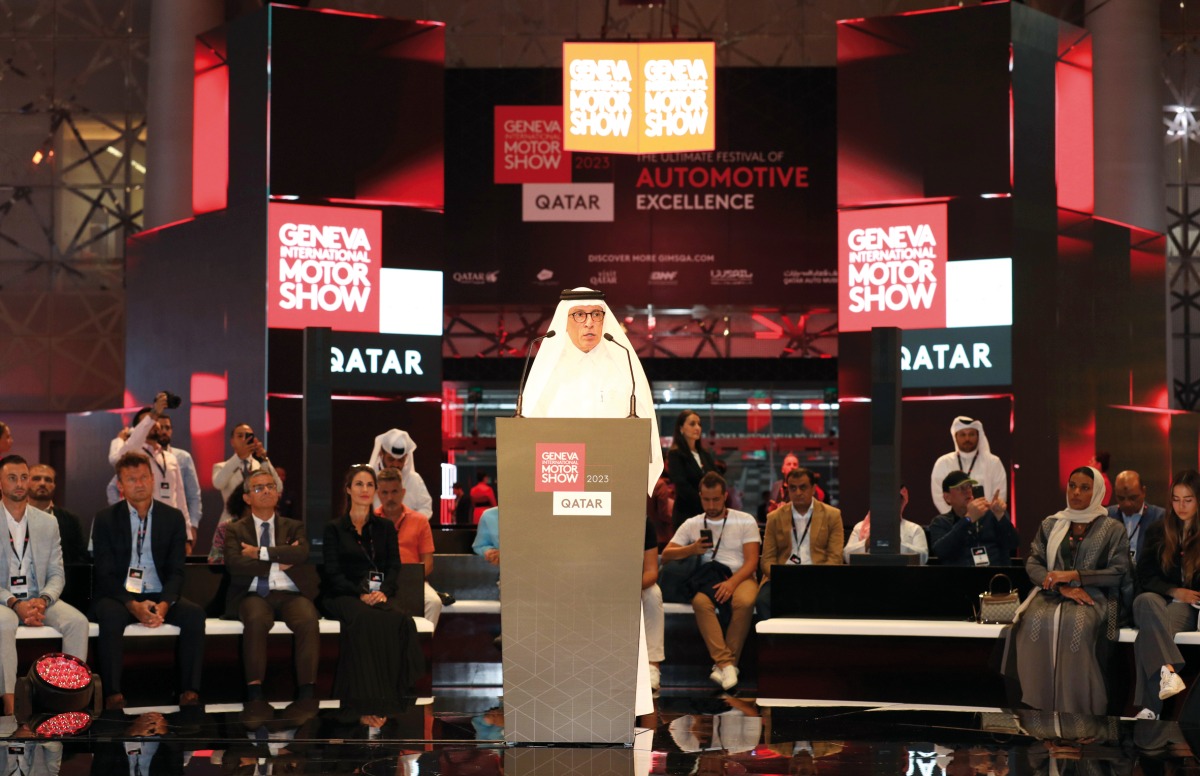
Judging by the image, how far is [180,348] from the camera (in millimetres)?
12672

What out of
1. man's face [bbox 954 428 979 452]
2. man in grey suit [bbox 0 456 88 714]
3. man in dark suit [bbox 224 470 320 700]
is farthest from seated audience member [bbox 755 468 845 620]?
man in grey suit [bbox 0 456 88 714]

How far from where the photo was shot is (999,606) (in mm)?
6859

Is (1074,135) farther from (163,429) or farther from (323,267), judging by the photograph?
(163,429)

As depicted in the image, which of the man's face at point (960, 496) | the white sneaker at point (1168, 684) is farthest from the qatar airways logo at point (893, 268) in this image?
the white sneaker at point (1168, 684)

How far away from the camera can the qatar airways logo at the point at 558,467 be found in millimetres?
4254

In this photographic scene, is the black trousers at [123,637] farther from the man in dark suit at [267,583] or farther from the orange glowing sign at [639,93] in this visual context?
the orange glowing sign at [639,93]

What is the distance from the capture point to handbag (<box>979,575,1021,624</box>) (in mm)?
6844

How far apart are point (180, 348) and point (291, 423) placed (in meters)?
1.53

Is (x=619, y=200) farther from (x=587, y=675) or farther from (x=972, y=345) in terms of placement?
(x=587, y=675)

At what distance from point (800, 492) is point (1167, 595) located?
213 centimetres

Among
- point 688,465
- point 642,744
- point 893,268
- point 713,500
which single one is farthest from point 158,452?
point 893,268

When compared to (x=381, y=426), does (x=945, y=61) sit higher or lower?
higher

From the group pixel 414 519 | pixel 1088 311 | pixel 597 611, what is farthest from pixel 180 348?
pixel 597 611

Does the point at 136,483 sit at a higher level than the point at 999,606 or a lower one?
higher
